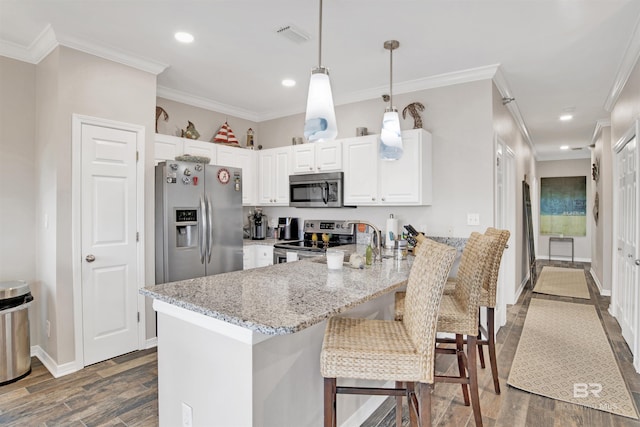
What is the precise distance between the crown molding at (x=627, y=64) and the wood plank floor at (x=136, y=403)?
2.68m

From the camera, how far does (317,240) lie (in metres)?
4.64

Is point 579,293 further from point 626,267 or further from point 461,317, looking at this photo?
point 461,317

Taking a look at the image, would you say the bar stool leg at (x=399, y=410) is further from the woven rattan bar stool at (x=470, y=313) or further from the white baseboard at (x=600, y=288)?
the white baseboard at (x=600, y=288)

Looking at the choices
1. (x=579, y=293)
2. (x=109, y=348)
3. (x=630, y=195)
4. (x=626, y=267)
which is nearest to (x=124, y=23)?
(x=109, y=348)

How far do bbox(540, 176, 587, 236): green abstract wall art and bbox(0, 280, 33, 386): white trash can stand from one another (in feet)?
34.1

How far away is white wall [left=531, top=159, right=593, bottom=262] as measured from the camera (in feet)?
29.0

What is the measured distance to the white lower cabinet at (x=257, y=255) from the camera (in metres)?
4.46

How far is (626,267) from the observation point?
3.69 meters

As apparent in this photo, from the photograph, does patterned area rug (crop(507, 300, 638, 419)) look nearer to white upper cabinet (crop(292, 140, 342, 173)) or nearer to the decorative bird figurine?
the decorative bird figurine

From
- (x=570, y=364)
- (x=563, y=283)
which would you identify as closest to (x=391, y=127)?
(x=570, y=364)

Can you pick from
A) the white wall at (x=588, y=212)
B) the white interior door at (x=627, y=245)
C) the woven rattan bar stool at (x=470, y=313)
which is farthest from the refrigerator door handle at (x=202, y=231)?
the white wall at (x=588, y=212)

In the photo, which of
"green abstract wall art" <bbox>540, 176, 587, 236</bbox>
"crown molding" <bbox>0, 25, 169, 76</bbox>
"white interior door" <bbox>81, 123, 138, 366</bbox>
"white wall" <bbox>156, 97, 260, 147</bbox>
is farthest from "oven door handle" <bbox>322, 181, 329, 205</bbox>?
"green abstract wall art" <bbox>540, 176, 587, 236</bbox>

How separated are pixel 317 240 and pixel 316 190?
69cm

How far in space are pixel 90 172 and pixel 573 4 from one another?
3.84 m
